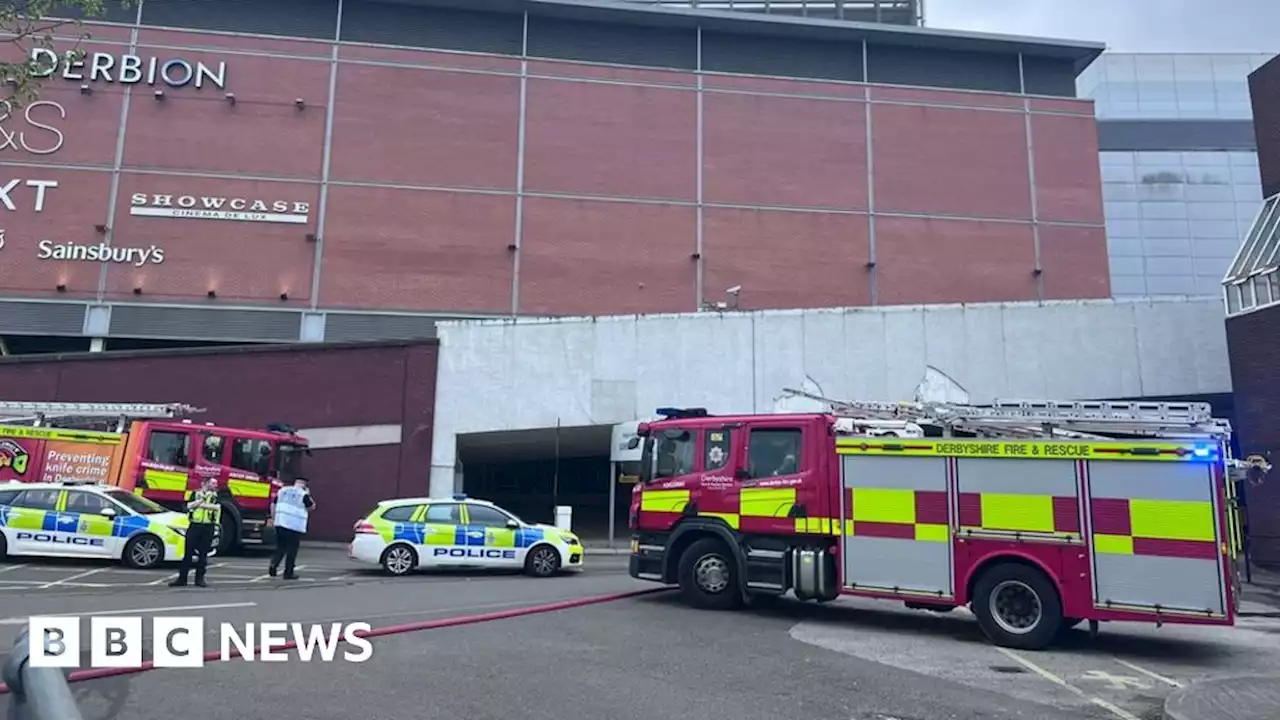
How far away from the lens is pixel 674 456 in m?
11.8

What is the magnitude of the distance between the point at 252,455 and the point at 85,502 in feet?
12.4

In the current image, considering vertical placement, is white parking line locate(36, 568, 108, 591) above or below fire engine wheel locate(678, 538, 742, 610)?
below

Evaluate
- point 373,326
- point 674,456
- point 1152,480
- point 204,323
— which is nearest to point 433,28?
point 373,326

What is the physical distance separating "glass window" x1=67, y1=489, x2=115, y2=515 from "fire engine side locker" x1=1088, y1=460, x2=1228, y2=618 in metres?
15.2

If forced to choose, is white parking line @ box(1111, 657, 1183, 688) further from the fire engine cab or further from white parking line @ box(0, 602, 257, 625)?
white parking line @ box(0, 602, 257, 625)

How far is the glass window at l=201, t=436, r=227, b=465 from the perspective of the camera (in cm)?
1780

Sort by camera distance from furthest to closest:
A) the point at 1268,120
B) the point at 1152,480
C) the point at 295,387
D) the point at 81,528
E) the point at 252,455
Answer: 1. the point at 295,387
2. the point at 1268,120
3. the point at 252,455
4. the point at 81,528
5. the point at 1152,480

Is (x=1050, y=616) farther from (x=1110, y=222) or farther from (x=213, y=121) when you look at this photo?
(x=1110, y=222)

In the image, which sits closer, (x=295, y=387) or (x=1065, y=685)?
(x=1065, y=685)

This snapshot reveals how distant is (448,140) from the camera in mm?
32562

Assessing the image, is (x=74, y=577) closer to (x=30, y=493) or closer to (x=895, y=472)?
(x=30, y=493)

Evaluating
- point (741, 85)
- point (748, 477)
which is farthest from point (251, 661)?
point (741, 85)

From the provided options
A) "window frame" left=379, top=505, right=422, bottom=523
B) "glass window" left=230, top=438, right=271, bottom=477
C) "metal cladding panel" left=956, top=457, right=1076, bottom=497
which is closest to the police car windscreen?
"glass window" left=230, top=438, right=271, bottom=477

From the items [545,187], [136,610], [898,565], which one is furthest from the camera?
[545,187]
